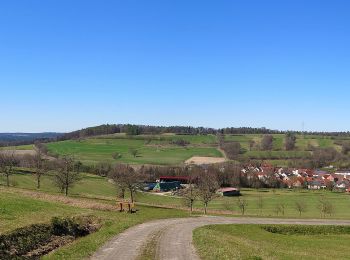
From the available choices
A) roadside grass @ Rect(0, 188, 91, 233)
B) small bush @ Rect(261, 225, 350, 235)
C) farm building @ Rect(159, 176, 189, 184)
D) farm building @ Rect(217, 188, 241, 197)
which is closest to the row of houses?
farm building @ Rect(159, 176, 189, 184)

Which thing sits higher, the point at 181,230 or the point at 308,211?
the point at 181,230

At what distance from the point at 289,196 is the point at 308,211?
31.5m

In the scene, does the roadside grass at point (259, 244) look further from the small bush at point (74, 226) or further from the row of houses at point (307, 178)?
the row of houses at point (307, 178)

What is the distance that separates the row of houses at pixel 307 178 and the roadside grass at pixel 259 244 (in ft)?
386

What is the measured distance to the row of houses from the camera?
168250 millimetres

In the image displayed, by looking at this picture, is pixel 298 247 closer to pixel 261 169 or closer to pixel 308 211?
pixel 308 211

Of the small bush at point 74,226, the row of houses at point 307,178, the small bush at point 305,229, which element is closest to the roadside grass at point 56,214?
the small bush at point 74,226

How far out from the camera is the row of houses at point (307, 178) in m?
168

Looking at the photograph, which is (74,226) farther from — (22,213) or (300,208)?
(300,208)

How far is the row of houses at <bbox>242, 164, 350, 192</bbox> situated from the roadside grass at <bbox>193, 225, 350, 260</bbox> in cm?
11759

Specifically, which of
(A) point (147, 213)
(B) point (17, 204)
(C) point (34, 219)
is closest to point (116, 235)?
(C) point (34, 219)

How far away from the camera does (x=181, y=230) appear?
41.8 metres

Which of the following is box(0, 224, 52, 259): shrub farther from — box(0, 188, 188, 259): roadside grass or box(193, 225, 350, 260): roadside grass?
box(193, 225, 350, 260): roadside grass

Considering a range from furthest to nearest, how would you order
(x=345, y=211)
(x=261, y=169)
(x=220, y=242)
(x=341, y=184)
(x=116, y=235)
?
(x=261, y=169)
(x=341, y=184)
(x=345, y=211)
(x=116, y=235)
(x=220, y=242)
